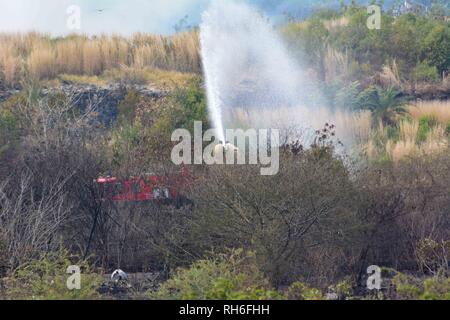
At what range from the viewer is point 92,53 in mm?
35844

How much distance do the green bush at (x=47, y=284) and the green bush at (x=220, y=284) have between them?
35.0 inches

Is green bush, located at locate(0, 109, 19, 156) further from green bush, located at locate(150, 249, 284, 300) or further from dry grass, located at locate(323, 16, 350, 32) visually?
dry grass, located at locate(323, 16, 350, 32)

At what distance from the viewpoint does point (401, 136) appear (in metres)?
27.5

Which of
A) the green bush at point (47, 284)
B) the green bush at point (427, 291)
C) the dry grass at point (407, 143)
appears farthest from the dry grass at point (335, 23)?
the green bush at point (427, 291)

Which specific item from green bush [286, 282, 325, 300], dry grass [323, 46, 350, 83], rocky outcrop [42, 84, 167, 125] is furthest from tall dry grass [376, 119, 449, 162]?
green bush [286, 282, 325, 300]

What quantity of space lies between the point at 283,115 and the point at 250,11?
29.7ft

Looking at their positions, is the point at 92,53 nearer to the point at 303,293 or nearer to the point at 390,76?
the point at 390,76

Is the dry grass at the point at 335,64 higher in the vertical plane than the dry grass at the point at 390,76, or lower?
higher

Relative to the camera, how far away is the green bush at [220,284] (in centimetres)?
1161

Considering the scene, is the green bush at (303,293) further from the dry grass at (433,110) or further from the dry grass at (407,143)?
the dry grass at (433,110)

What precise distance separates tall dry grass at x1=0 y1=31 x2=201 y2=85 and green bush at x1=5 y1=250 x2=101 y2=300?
19.9m

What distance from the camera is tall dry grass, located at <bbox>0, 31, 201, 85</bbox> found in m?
34.5

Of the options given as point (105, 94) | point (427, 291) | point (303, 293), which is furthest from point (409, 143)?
point (427, 291)
